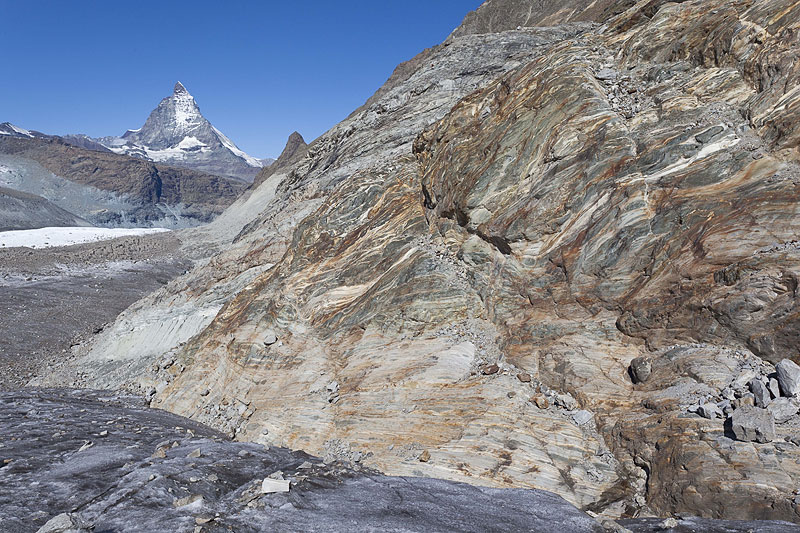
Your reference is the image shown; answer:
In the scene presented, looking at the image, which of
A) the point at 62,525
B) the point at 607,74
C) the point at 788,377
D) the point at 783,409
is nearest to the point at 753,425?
the point at 783,409

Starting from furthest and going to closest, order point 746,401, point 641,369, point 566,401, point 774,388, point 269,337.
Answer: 1. point 269,337
2. point 566,401
3. point 641,369
4. point 746,401
5. point 774,388

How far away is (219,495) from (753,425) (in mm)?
6889

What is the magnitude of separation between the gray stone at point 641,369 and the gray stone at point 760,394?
1.44 metres

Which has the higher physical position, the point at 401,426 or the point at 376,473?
the point at 401,426

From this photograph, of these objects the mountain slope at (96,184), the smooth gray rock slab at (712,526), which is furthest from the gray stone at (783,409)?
the mountain slope at (96,184)

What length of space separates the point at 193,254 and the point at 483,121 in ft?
141

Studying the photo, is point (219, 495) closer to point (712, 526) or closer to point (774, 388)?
point (712, 526)

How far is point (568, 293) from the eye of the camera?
8.55 metres

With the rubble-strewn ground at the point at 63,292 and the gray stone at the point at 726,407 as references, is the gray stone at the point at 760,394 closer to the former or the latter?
the gray stone at the point at 726,407

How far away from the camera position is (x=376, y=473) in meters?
6.98

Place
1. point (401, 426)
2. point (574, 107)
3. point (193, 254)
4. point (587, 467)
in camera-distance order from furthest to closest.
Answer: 1. point (193, 254)
2. point (574, 107)
3. point (401, 426)
4. point (587, 467)

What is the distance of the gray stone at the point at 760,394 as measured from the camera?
5637 mm

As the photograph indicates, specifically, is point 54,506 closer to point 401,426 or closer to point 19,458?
point 19,458

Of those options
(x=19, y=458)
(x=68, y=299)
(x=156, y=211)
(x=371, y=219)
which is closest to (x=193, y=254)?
(x=68, y=299)
